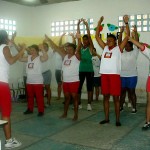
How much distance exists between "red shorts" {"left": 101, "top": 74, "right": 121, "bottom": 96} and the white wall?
2.70m

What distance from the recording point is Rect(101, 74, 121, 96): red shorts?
15.6ft

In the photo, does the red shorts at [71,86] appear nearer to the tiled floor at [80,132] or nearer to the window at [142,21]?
A: the tiled floor at [80,132]

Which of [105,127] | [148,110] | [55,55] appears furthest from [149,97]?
[55,55]

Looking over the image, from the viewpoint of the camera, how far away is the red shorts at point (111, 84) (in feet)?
15.6

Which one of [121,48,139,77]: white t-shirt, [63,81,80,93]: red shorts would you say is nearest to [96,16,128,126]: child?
[63,81,80,93]: red shorts

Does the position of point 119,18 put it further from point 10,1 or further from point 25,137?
point 25,137

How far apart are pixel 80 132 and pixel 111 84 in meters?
1.03

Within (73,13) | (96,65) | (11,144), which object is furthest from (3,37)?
(73,13)

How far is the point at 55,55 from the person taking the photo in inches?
312

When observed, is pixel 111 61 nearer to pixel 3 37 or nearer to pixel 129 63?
pixel 129 63

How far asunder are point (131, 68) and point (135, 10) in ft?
6.84

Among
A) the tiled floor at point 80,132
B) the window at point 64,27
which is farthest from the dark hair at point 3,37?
the window at point 64,27

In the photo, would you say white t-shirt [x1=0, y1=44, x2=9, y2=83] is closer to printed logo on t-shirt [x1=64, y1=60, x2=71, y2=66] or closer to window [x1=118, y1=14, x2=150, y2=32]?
printed logo on t-shirt [x1=64, y1=60, x2=71, y2=66]

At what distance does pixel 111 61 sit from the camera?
4.71 m
